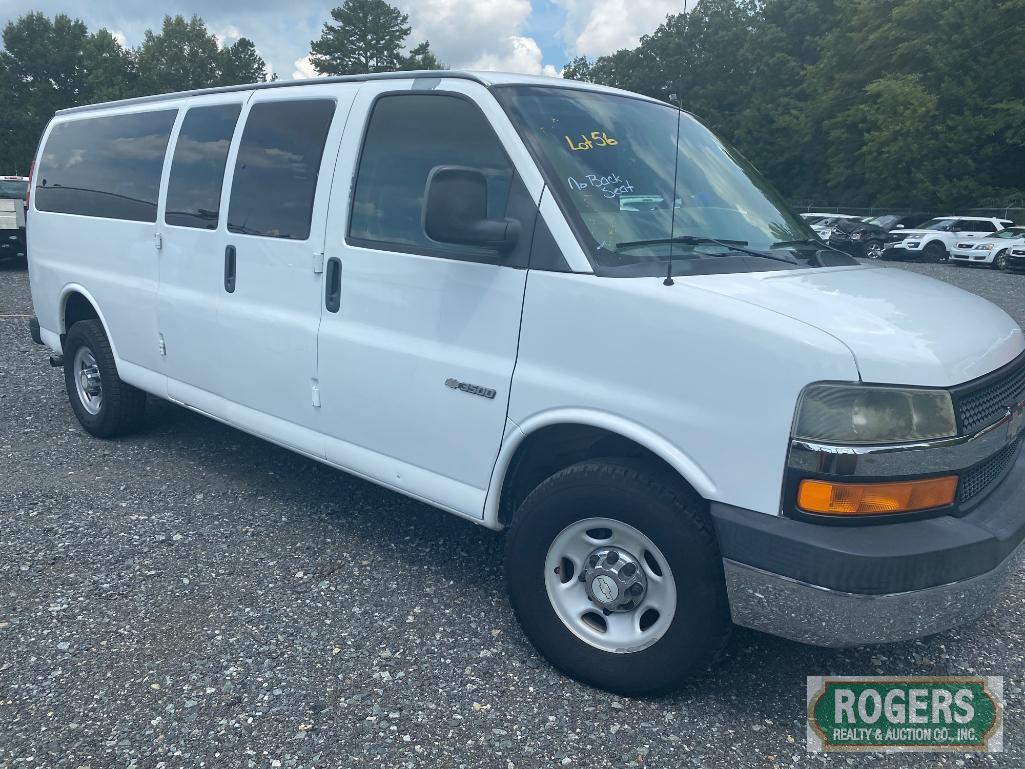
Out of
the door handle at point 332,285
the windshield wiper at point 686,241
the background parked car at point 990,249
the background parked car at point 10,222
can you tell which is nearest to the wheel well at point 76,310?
the door handle at point 332,285

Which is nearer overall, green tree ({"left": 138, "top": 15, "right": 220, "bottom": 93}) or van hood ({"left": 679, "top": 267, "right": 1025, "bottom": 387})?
van hood ({"left": 679, "top": 267, "right": 1025, "bottom": 387})

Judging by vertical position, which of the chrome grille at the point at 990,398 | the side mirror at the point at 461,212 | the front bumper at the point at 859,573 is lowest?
the front bumper at the point at 859,573

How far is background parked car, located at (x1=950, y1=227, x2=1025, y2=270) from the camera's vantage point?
75.5ft

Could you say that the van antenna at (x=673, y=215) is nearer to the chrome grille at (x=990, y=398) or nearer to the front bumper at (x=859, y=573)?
the front bumper at (x=859, y=573)

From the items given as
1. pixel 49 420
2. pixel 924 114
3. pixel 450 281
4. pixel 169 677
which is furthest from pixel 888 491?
pixel 924 114

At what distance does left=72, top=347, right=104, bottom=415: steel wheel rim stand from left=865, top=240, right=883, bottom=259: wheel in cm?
2707

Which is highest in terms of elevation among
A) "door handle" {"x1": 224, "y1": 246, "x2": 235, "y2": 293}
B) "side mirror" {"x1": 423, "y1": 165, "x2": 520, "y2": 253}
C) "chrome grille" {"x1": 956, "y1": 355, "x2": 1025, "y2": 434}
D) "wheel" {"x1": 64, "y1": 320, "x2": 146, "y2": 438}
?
"side mirror" {"x1": 423, "y1": 165, "x2": 520, "y2": 253}

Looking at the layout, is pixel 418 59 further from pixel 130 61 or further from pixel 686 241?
pixel 686 241

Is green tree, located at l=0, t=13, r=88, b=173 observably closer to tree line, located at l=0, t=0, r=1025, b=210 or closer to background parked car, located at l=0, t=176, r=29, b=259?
tree line, located at l=0, t=0, r=1025, b=210

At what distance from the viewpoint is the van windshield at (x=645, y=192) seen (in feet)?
9.73

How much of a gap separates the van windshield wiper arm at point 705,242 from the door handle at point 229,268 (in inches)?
85.5

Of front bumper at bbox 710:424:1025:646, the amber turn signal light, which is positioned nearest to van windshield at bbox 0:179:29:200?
front bumper at bbox 710:424:1025:646

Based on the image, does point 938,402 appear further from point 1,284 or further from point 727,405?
point 1,284

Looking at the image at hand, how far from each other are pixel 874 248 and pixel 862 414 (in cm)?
2868
